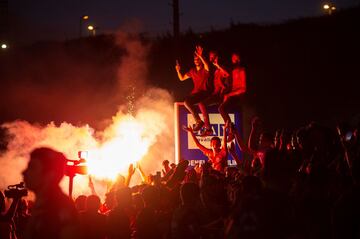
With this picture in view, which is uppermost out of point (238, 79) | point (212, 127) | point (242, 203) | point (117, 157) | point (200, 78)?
point (200, 78)

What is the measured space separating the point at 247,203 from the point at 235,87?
27.8 ft

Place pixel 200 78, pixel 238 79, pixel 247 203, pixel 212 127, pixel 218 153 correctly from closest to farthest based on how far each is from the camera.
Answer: pixel 247 203, pixel 218 153, pixel 238 79, pixel 200 78, pixel 212 127

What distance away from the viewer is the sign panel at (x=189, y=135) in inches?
466

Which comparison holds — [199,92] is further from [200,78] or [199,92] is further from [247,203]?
[247,203]

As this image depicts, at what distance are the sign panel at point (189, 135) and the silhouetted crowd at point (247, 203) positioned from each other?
5652 mm

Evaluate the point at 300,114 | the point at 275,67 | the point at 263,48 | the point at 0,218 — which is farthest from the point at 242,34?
the point at 0,218

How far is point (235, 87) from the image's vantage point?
37.6 ft

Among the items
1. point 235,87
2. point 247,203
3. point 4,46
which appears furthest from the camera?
point 4,46

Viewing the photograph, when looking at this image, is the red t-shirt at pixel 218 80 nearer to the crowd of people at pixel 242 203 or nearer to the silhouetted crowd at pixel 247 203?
the crowd of people at pixel 242 203

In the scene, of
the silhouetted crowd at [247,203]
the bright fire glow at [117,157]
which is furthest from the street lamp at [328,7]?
the silhouetted crowd at [247,203]

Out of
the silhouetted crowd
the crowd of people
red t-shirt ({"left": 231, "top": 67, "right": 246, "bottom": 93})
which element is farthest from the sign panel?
the silhouetted crowd

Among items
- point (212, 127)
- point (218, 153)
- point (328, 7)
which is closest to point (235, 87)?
point (212, 127)

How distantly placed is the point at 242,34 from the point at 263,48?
252 cm

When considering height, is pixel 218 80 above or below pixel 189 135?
above
